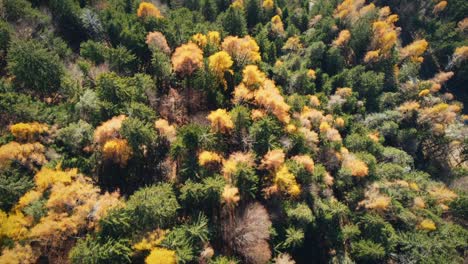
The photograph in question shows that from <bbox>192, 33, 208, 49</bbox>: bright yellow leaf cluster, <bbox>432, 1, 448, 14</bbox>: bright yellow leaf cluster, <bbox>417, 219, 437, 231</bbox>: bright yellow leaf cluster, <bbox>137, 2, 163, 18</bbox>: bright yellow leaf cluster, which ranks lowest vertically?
<bbox>417, 219, 437, 231</bbox>: bright yellow leaf cluster

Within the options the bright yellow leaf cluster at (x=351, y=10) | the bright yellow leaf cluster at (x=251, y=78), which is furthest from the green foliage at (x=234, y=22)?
the bright yellow leaf cluster at (x=351, y=10)

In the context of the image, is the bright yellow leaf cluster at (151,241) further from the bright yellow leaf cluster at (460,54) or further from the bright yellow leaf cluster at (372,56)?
the bright yellow leaf cluster at (460,54)

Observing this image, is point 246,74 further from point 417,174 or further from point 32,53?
point 417,174

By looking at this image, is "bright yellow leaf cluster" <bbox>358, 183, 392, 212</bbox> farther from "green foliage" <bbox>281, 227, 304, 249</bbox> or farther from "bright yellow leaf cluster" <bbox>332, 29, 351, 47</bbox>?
"bright yellow leaf cluster" <bbox>332, 29, 351, 47</bbox>

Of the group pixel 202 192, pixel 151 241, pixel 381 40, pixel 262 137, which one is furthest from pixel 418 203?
pixel 151 241

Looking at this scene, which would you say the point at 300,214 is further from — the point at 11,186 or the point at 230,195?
the point at 11,186

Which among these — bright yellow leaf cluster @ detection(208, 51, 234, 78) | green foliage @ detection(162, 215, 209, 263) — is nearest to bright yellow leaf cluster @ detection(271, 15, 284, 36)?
bright yellow leaf cluster @ detection(208, 51, 234, 78)
